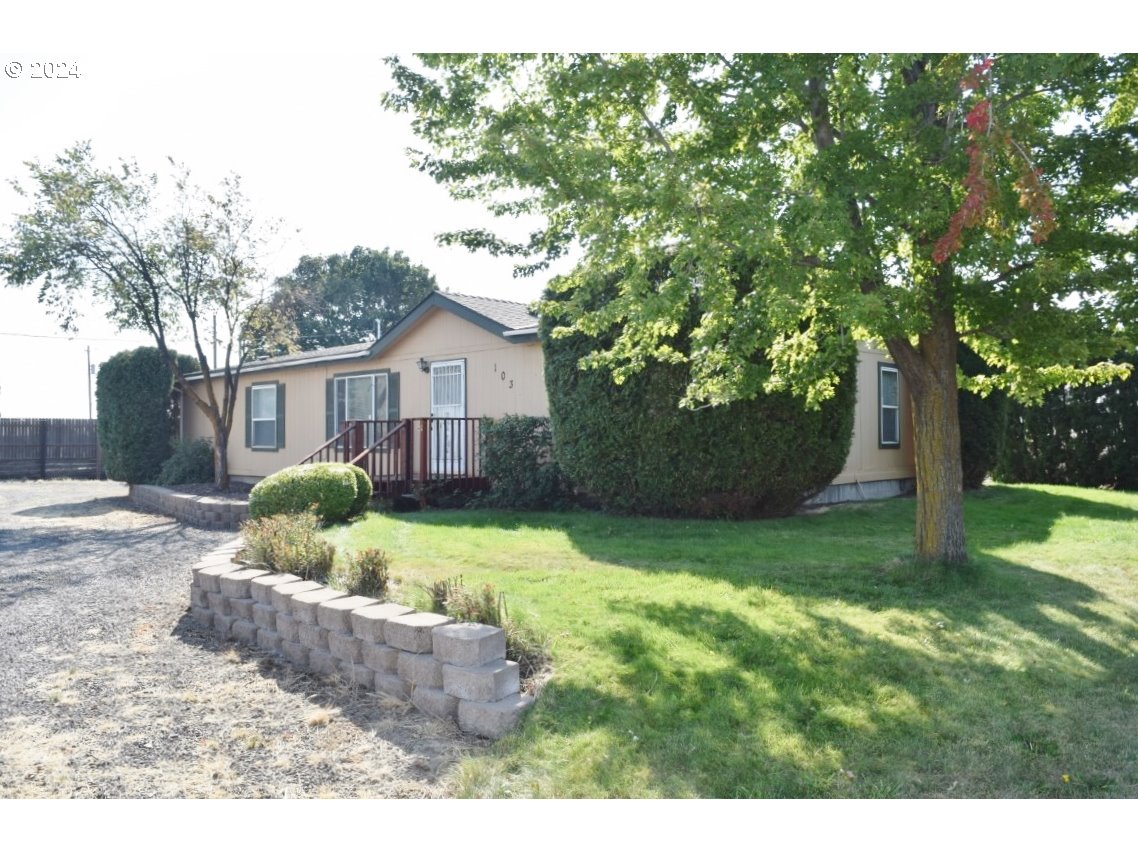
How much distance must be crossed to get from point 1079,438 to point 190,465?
55.1 feet

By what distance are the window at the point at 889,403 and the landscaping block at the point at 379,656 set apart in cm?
1029

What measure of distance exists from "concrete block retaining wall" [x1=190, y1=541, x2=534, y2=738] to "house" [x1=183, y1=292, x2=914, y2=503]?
18.7ft

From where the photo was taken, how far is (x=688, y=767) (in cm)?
319

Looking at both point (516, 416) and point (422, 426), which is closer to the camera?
point (516, 416)

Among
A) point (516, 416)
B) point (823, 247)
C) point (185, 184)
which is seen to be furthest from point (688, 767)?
point (185, 184)

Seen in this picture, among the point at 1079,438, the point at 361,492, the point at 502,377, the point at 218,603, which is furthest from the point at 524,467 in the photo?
the point at 1079,438

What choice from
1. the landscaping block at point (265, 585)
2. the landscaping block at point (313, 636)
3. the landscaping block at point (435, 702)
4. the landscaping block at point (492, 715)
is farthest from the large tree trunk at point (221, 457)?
the landscaping block at point (492, 715)

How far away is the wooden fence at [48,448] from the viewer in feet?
69.4

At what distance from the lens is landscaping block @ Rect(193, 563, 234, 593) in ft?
18.7

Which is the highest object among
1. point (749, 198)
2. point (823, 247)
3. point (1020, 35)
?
point (1020, 35)

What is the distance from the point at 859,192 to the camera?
488cm

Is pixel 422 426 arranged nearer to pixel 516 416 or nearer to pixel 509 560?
pixel 516 416

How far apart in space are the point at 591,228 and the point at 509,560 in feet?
9.11

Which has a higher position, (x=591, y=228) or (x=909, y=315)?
(x=591, y=228)
